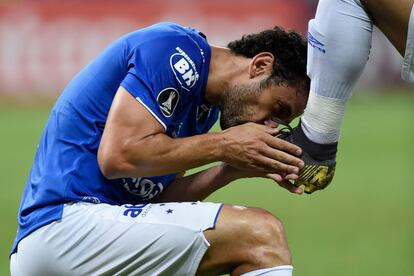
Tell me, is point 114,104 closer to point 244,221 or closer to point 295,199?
point 244,221

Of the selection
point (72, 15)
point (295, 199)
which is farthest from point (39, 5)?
point (295, 199)

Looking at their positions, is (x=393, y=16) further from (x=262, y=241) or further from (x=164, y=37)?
(x=164, y=37)

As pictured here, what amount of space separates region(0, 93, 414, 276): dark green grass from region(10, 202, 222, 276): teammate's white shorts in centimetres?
270

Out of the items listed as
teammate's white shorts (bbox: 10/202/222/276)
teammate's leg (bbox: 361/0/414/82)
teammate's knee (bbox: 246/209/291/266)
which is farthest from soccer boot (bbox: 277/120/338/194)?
teammate's leg (bbox: 361/0/414/82)

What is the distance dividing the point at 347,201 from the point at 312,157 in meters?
5.34

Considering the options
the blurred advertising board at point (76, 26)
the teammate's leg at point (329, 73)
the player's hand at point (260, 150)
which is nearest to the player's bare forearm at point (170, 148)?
the player's hand at point (260, 150)

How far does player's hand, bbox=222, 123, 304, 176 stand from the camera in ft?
14.9

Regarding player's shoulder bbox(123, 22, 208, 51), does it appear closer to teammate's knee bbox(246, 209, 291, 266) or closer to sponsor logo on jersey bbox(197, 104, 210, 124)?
sponsor logo on jersey bbox(197, 104, 210, 124)

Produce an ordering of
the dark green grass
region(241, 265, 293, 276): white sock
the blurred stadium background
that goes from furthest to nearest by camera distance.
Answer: the blurred stadium background < the dark green grass < region(241, 265, 293, 276): white sock

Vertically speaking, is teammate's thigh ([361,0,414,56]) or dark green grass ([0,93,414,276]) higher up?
teammate's thigh ([361,0,414,56])

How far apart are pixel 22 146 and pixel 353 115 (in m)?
5.68

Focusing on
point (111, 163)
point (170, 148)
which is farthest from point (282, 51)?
point (111, 163)

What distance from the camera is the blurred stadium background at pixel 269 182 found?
8195 millimetres

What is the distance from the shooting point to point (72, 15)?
1714 cm
